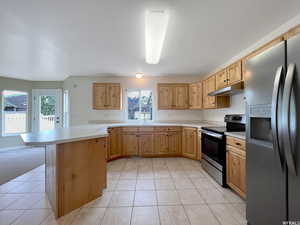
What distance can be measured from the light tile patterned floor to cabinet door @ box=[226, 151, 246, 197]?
0.55 feet

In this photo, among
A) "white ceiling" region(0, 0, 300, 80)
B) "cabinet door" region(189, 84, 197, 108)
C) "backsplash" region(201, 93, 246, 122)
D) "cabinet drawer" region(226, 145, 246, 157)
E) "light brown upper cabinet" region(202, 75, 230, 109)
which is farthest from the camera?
"cabinet door" region(189, 84, 197, 108)

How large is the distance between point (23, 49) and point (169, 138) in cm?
389

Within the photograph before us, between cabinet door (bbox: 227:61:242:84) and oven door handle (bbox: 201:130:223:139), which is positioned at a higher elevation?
cabinet door (bbox: 227:61:242:84)

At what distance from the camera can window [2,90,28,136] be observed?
5531mm

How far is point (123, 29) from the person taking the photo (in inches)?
92.7

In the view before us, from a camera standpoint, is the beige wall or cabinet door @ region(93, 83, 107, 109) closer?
cabinet door @ region(93, 83, 107, 109)

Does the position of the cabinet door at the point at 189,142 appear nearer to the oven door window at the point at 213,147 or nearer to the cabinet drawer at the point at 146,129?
the oven door window at the point at 213,147

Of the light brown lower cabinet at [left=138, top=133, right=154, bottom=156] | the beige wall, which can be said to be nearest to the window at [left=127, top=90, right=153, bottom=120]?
the light brown lower cabinet at [left=138, top=133, right=154, bottom=156]

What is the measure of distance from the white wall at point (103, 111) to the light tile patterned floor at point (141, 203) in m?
2.23

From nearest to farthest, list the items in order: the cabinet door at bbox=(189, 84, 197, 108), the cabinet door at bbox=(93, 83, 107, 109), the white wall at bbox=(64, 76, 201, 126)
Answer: the cabinet door at bbox=(189, 84, 197, 108), the cabinet door at bbox=(93, 83, 107, 109), the white wall at bbox=(64, 76, 201, 126)

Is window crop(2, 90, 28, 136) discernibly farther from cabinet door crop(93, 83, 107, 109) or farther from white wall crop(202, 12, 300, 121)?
white wall crop(202, 12, 300, 121)

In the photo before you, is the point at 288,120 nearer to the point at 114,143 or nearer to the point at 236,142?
the point at 236,142

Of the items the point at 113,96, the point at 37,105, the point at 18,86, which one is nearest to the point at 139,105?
the point at 113,96

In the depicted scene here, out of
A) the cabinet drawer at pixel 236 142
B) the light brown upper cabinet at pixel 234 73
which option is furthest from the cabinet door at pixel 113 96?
the cabinet drawer at pixel 236 142
